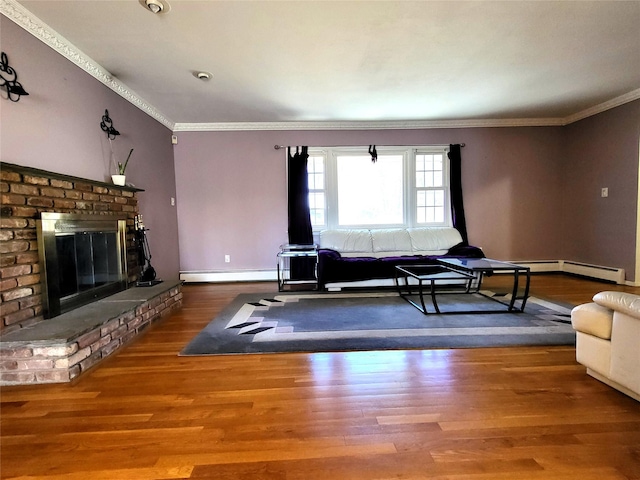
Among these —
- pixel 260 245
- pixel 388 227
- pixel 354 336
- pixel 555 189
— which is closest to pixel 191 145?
pixel 260 245

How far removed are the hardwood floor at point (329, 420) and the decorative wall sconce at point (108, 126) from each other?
2.20 meters

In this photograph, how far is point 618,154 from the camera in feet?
13.3

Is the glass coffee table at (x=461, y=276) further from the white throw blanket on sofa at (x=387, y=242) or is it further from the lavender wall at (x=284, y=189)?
the lavender wall at (x=284, y=189)

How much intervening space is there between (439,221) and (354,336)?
129 inches

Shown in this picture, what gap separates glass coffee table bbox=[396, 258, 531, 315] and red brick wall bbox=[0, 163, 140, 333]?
300 centimetres

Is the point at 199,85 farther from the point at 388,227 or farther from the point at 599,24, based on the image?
the point at 599,24

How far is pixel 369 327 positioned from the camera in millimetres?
2584

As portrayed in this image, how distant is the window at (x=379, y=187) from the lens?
4859 millimetres

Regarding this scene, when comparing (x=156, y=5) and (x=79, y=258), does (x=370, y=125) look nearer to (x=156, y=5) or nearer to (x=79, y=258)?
(x=156, y=5)

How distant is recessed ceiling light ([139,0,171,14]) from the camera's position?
200cm

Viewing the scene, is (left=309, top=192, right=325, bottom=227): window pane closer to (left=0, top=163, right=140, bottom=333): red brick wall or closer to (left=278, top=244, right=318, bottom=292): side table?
(left=278, top=244, right=318, bottom=292): side table

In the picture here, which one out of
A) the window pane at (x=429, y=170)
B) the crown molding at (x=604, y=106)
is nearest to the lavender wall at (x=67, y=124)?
the window pane at (x=429, y=170)

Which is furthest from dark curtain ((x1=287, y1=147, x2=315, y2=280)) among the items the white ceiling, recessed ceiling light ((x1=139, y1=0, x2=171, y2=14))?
recessed ceiling light ((x1=139, y1=0, x2=171, y2=14))

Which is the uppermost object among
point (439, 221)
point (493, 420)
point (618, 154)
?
point (618, 154)
